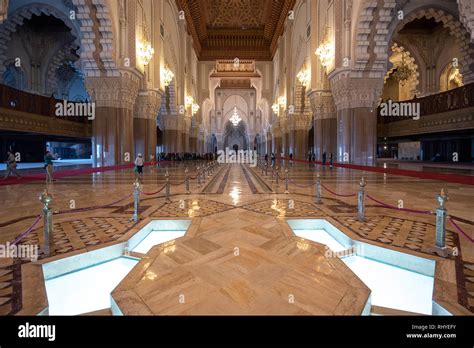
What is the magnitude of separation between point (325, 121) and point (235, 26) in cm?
1609

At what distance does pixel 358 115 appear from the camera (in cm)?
1012

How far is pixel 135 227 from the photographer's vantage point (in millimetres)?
3473

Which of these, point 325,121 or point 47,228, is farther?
point 325,121

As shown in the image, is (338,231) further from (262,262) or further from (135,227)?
(135,227)

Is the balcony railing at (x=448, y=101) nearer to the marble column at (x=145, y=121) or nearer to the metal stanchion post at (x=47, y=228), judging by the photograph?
the marble column at (x=145, y=121)

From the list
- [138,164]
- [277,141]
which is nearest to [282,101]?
Answer: [277,141]

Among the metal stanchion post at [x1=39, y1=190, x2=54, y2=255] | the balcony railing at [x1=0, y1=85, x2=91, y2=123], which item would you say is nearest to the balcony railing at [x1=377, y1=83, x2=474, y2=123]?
the metal stanchion post at [x1=39, y1=190, x2=54, y2=255]

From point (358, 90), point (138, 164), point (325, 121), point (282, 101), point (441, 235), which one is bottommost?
point (441, 235)

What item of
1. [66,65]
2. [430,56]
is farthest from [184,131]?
[430,56]

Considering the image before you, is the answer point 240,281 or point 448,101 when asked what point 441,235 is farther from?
point 448,101

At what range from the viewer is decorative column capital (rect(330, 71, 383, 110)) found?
9945 mm

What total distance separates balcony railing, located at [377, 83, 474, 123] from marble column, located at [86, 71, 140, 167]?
14102mm

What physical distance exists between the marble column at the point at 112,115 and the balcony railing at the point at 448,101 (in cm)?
1410

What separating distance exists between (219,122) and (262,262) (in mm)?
37196
